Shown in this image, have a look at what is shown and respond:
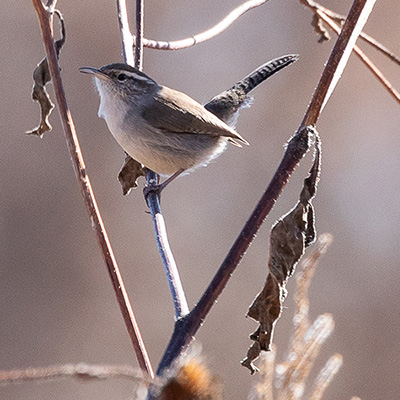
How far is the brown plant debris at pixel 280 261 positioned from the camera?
1.32 metres

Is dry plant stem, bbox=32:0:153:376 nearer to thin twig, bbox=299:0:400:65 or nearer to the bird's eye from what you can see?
thin twig, bbox=299:0:400:65

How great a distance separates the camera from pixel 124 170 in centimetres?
278

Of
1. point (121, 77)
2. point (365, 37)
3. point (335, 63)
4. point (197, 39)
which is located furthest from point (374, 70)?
point (121, 77)

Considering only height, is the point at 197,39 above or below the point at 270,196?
above

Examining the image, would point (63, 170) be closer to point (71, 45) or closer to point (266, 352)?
point (71, 45)

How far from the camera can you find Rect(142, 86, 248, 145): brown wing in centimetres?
354

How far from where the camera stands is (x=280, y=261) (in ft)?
4.34

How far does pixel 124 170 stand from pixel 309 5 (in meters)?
0.94

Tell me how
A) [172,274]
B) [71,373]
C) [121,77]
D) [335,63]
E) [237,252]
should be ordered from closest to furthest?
[71,373] < [237,252] < [335,63] < [172,274] < [121,77]

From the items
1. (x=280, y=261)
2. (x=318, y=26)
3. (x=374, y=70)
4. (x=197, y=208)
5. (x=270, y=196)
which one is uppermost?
(x=318, y=26)

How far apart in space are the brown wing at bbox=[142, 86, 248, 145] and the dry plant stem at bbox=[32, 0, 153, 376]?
200 centimetres

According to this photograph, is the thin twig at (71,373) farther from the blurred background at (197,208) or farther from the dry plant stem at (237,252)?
the blurred background at (197,208)

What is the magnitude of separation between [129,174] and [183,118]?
89cm

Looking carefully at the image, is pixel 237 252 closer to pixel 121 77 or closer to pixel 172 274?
pixel 172 274
